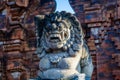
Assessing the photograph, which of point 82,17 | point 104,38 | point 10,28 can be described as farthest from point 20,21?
point 104,38

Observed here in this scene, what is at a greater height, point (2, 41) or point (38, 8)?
point (38, 8)

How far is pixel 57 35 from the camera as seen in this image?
5500mm

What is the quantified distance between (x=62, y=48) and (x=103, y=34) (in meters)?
2.28

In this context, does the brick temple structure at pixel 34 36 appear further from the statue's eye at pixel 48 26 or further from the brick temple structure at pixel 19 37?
the statue's eye at pixel 48 26

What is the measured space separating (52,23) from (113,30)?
7.64 feet

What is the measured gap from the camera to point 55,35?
18.0 feet

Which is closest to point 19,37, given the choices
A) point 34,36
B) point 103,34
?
point 34,36

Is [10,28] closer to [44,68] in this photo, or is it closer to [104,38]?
[104,38]

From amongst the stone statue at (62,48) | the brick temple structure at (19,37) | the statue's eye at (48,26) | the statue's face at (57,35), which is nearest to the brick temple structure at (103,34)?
the brick temple structure at (19,37)

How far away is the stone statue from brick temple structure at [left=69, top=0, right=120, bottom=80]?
6.17ft

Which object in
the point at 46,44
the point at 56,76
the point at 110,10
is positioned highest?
the point at 110,10

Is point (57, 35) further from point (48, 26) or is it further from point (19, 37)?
point (19, 37)

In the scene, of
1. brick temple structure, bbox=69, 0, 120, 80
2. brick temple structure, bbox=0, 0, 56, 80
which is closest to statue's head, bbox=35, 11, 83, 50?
brick temple structure, bbox=69, 0, 120, 80

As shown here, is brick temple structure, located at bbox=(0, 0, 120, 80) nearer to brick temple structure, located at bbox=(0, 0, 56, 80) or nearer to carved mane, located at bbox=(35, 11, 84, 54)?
brick temple structure, located at bbox=(0, 0, 56, 80)
